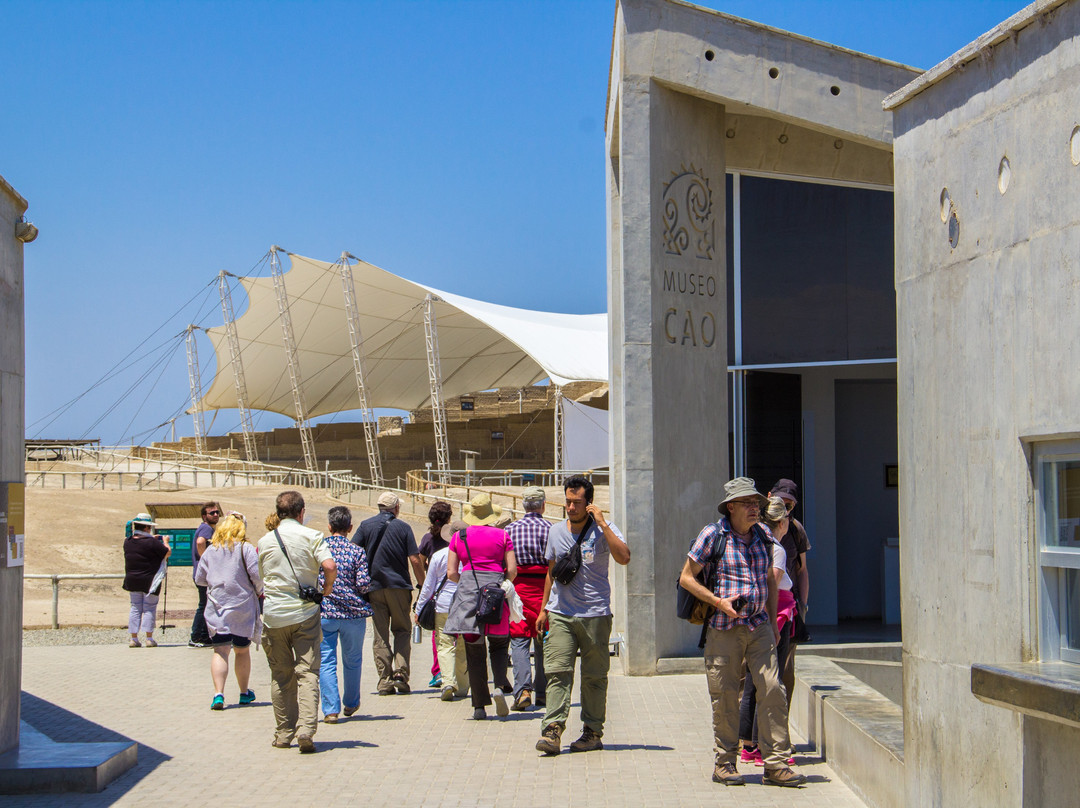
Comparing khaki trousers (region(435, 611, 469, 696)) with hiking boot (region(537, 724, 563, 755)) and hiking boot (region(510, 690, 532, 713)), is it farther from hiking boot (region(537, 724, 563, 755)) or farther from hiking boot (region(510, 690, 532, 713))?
hiking boot (region(537, 724, 563, 755))

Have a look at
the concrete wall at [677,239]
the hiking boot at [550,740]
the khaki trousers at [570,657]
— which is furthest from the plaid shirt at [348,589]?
the concrete wall at [677,239]

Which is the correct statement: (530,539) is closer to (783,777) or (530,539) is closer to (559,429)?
(783,777)

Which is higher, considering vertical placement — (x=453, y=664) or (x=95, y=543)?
(x=95, y=543)

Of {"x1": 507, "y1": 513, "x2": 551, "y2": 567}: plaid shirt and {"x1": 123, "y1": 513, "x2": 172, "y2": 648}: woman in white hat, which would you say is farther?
{"x1": 123, "y1": 513, "x2": 172, "y2": 648}: woman in white hat

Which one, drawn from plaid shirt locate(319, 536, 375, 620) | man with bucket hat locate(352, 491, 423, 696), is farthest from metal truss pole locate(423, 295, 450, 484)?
plaid shirt locate(319, 536, 375, 620)

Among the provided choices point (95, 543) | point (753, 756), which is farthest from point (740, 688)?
point (95, 543)

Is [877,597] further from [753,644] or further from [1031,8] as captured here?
[1031,8]

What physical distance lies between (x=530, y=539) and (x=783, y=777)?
8.63 ft

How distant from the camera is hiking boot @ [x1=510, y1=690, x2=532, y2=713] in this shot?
8602 mm

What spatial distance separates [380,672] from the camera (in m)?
9.63

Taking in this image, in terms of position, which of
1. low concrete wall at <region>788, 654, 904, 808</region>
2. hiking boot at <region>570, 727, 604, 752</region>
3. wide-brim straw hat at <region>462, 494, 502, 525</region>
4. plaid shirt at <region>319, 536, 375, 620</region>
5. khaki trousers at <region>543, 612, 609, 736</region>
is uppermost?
wide-brim straw hat at <region>462, 494, 502, 525</region>

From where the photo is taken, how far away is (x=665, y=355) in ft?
34.2

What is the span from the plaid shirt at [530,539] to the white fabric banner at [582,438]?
31402mm

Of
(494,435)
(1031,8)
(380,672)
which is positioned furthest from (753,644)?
(494,435)
